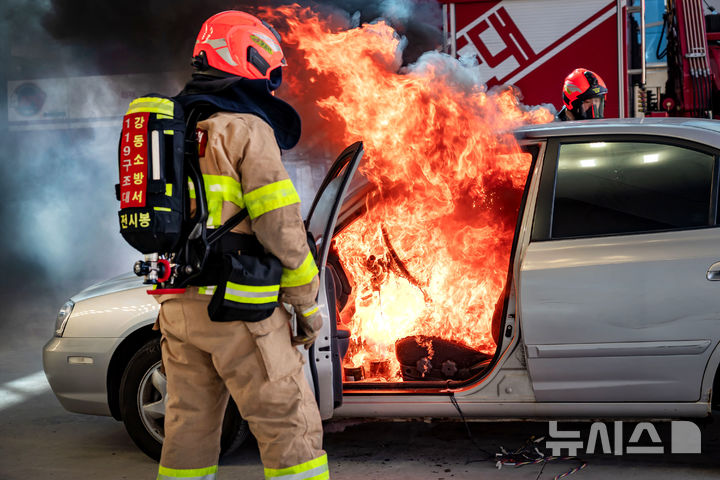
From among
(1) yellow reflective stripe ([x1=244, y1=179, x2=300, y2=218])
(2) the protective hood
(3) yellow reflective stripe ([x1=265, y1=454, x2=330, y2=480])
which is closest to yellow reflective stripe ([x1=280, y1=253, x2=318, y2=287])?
(1) yellow reflective stripe ([x1=244, y1=179, x2=300, y2=218])

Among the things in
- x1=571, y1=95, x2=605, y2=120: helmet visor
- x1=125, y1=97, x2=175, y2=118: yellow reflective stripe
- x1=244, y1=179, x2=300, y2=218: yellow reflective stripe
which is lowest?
x1=244, y1=179, x2=300, y2=218: yellow reflective stripe

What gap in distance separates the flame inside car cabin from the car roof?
158 millimetres

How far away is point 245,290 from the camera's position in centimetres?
254

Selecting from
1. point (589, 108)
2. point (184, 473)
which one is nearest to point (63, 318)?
point (184, 473)

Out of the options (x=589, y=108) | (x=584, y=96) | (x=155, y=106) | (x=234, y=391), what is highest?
(x=584, y=96)

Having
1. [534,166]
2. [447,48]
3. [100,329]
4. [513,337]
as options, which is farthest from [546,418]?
[447,48]

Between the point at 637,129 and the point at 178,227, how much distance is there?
2.29 m

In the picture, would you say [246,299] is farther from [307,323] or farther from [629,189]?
[629,189]

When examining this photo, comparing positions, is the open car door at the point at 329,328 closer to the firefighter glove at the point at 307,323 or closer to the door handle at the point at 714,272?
the firefighter glove at the point at 307,323

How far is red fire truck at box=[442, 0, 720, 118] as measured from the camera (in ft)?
27.1

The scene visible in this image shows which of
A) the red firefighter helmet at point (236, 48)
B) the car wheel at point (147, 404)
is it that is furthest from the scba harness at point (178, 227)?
the car wheel at point (147, 404)

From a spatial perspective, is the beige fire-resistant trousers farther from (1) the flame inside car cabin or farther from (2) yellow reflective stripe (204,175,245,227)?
(1) the flame inside car cabin

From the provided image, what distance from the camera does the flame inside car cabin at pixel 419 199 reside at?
12.9ft

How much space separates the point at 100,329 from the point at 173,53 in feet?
22.1
